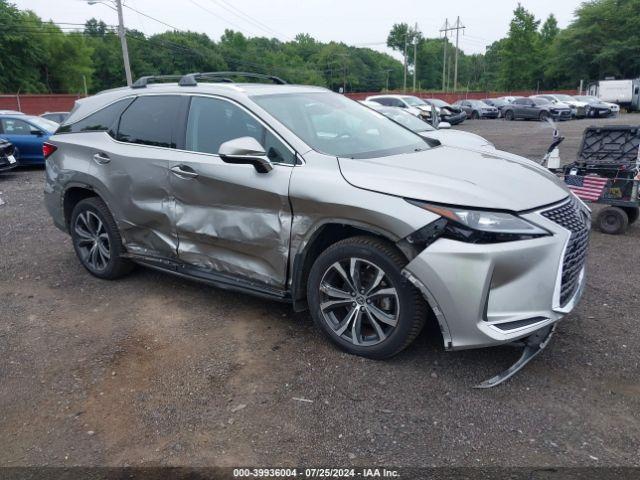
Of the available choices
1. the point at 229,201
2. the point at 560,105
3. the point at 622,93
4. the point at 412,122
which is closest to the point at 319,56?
the point at 622,93

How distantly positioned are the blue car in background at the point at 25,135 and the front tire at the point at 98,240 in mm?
9641

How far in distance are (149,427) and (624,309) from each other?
361 cm

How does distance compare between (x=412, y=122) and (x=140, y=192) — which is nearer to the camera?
(x=140, y=192)

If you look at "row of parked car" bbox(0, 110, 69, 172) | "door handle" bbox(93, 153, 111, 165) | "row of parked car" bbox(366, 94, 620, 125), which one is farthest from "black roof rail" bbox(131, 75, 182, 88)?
"row of parked car" bbox(366, 94, 620, 125)

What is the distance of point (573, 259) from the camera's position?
3.23m

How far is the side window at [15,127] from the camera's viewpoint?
13.6 m

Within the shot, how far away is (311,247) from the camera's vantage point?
11.9 feet

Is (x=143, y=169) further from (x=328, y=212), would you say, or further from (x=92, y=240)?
(x=328, y=212)

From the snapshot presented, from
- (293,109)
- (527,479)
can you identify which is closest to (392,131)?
(293,109)

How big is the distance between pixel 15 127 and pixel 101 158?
10917 millimetres

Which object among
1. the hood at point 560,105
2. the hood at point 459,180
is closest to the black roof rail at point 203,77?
the hood at point 459,180

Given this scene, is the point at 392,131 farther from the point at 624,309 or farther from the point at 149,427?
the point at 149,427

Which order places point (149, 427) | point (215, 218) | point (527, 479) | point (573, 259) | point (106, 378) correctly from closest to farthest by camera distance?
point (527, 479)
point (149, 427)
point (573, 259)
point (106, 378)
point (215, 218)

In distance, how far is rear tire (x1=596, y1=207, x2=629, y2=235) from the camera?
6531 millimetres
